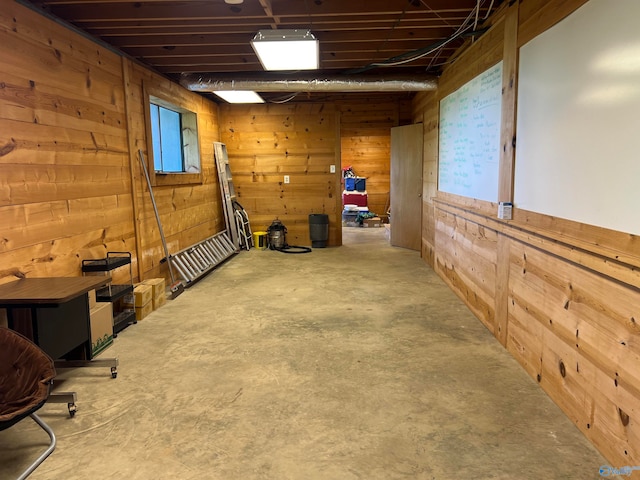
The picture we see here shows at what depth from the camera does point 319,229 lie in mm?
7469

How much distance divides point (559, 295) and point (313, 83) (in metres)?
4.08

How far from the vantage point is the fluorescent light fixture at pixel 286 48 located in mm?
3711

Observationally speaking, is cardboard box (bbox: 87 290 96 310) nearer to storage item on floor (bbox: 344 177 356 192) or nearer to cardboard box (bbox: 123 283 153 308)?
cardboard box (bbox: 123 283 153 308)

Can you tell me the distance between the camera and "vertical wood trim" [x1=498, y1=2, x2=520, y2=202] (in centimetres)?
298

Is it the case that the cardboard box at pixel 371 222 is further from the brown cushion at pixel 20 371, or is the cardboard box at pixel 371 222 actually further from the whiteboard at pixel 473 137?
the brown cushion at pixel 20 371

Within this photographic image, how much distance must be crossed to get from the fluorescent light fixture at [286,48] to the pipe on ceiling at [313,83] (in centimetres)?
75

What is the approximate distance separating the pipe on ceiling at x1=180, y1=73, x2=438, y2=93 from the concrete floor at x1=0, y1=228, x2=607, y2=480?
287cm

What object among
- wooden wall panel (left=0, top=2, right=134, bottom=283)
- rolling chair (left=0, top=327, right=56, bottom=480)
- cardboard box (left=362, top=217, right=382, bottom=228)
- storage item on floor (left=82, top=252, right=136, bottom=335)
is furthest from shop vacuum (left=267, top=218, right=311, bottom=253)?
rolling chair (left=0, top=327, right=56, bottom=480)

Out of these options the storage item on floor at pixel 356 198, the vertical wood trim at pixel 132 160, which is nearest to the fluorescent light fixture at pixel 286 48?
the vertical wood trim at pixel 132 160

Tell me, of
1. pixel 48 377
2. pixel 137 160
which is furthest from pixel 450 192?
pixel 48 377

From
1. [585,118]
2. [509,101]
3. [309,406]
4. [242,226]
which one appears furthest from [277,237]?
[585,118]

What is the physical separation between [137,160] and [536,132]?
3718mm

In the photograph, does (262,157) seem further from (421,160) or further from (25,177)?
(25,177)

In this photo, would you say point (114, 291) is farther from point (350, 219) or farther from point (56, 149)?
point (350, 219)
